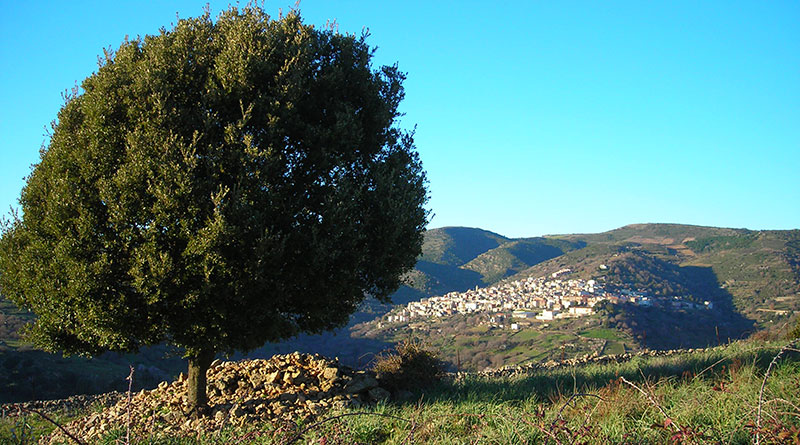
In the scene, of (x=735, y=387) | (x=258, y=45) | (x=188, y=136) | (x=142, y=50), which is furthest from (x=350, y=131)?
(x=735, y=387)

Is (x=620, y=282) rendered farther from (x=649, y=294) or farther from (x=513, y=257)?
(x=513, y=257)

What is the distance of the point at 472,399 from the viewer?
1088cm

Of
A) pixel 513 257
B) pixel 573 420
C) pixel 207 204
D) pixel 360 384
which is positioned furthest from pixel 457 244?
pixel 573 420

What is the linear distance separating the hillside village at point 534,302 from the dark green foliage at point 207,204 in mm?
43487

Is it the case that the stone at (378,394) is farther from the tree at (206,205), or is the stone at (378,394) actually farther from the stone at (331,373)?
the tree at (206,205)

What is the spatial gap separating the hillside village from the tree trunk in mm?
43348

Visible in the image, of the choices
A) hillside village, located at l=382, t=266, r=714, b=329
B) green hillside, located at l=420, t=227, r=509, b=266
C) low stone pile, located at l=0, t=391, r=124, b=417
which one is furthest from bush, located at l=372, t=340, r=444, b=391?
green hillside, located at l=420, t=227, r=509, b=266

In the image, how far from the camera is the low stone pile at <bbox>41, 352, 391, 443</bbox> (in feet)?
33.2

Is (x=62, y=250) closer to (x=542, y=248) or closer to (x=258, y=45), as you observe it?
(x=258, y=45)

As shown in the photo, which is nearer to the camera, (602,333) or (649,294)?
(602,333)

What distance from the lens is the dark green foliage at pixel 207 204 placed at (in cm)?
1004

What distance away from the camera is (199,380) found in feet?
39.3

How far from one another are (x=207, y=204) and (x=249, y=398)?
5049mm

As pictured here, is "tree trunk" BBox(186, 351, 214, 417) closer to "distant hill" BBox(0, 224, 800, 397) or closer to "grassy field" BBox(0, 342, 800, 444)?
"grassy field" BBox(0, 342, 800, 444)
